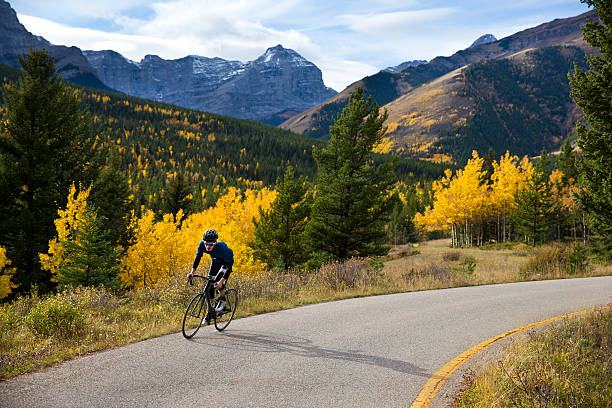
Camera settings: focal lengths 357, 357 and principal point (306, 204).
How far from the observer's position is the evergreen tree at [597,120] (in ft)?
35.5

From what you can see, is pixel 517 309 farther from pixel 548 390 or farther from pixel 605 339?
pixel 548 390

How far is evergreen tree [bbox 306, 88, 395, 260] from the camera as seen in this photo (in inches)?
869

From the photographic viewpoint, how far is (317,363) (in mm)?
5770

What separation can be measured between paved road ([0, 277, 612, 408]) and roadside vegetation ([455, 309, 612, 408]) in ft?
2.96

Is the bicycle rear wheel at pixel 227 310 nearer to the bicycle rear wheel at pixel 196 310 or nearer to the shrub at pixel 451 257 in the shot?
the bicycle rear wheel at pixel 196 310

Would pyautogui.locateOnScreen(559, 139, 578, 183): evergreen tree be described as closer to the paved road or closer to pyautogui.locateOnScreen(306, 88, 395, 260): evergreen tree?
pyautogui.locateOnScreen(306, 88, 395, 260): evergreen tree

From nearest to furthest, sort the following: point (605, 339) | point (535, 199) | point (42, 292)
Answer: point (605, 339) < point (42, 292) < point (535, 199)

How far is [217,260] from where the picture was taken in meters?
7.82

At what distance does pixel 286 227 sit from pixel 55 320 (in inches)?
756

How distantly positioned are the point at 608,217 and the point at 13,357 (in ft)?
50.8

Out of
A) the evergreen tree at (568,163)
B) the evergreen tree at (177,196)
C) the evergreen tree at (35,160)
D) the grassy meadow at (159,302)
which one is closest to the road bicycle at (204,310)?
the grassy meadow at (159,302)

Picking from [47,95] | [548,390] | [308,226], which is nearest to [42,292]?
[47,95]

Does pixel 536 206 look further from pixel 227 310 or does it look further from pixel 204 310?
pixel 204 310

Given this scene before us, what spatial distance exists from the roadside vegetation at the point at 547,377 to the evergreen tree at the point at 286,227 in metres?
20.2
